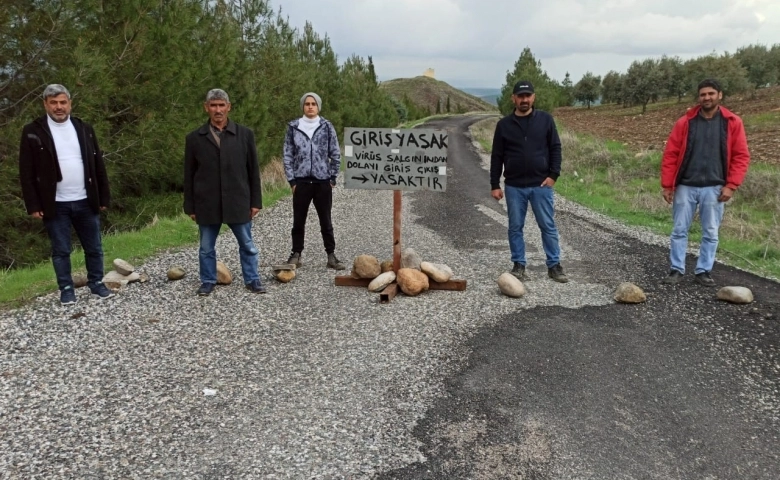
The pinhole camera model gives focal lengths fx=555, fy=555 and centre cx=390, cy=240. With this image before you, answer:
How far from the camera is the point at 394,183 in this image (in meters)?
6.08

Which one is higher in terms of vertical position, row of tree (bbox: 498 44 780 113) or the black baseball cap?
row of tree (bbox: 498 44 780 113)

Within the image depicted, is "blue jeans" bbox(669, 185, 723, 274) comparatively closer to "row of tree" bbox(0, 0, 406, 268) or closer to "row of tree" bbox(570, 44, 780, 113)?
"row of tree" bbox(0, 0, 406, 268)

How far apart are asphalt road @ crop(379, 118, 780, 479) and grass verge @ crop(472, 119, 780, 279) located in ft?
5.64

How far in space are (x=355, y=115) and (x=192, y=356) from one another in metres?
23.7

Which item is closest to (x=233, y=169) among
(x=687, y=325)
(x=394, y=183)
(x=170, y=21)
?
(x=394, y=183)

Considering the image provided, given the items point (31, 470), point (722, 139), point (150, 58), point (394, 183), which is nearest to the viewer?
point (31, 470)

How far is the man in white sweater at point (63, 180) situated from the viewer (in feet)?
16.6

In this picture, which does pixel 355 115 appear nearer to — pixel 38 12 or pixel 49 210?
pixel 38 12

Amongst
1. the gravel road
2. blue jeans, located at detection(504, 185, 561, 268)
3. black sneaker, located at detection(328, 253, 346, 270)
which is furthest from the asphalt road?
black sneaker, located at detection(328, 253, 346, 270)

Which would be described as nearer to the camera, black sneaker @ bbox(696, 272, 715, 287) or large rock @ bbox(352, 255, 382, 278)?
black sneaker @ bbox(696, 272, 715, 287)

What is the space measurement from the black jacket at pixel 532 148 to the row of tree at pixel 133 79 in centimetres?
661

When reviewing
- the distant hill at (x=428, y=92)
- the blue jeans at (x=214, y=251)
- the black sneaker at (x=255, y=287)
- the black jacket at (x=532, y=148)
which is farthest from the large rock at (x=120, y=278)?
the distant hill at (x=428, y=92)

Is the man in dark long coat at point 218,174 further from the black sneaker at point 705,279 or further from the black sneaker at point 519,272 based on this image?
the black sneaker at point 705,279

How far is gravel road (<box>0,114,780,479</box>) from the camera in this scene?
3088mm
